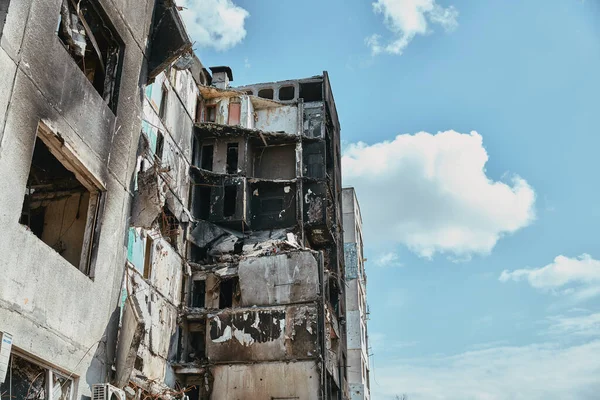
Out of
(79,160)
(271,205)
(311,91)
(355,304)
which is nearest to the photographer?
(79,160)

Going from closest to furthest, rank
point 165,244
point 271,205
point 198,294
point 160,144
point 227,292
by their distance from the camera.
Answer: point 165,244
point 160,144
point 198,294
point 227,292
point 271,205

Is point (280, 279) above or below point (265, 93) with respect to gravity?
below

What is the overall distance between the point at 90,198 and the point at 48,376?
4051mm

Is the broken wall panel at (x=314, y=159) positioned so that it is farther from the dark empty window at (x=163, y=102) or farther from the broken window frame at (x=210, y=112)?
the dark empty window at (x=163, y=102)

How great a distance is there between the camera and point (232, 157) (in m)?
28.6

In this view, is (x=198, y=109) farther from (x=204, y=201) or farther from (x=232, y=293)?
(x=232, y=293)

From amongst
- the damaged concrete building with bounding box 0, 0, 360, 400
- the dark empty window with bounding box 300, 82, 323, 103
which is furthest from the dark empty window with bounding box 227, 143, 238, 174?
the dark empty window with bounding box 300, 82, 323, 103

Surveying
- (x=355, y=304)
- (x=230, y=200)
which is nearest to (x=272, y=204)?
(x=230, y=200)

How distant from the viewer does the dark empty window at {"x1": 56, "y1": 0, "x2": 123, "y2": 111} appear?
13.6 m

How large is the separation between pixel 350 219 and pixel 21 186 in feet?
124

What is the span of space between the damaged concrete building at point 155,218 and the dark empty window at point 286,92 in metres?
0.06

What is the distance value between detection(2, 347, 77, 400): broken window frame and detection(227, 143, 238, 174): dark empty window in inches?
647

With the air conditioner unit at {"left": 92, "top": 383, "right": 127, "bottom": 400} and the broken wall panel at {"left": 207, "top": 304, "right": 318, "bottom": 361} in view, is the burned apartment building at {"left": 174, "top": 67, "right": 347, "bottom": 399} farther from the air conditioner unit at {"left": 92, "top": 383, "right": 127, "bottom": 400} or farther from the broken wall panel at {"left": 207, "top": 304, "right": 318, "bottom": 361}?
the air conditioner unit at {"left": 92, "top": 383, "right": 127, "bottom": 400}

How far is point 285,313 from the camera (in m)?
22.4
